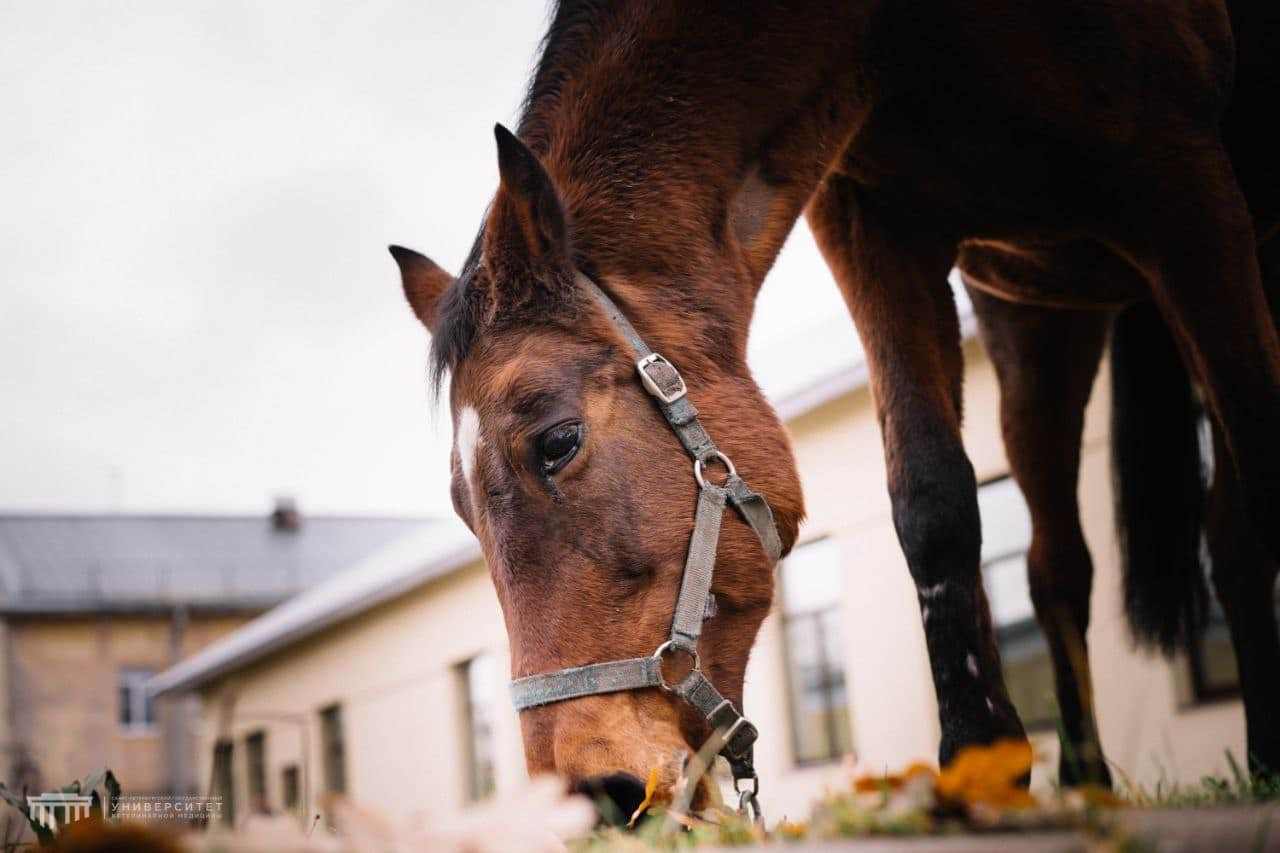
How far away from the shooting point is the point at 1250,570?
4477 mm

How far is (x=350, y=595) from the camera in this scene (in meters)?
17.4

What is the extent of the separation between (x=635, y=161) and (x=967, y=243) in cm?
123

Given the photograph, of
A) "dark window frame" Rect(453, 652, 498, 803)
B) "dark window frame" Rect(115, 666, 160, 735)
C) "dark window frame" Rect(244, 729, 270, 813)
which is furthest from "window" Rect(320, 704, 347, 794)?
"dark window frame" Rect(115, 666, 160, 735)

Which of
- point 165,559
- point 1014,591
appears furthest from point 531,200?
point 165,559

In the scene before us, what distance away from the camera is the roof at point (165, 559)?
34969mm

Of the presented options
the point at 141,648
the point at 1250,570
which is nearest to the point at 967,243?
the point at 1250,570

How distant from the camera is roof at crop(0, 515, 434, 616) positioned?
34969 millimetres

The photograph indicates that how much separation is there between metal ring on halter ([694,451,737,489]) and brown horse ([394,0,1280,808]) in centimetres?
3

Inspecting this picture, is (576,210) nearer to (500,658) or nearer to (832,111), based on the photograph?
(832,111)

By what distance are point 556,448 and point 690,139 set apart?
2.65 ft

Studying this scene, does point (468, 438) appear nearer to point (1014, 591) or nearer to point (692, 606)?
point (692, 606)

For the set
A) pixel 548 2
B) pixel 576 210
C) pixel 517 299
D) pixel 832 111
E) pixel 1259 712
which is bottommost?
pixel 1259 712

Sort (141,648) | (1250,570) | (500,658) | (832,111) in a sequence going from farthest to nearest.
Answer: (141,648), (500,658), (1250,570), (832,111)

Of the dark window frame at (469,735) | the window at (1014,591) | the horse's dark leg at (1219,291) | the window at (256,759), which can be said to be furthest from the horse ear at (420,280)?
the window at (256,759)
